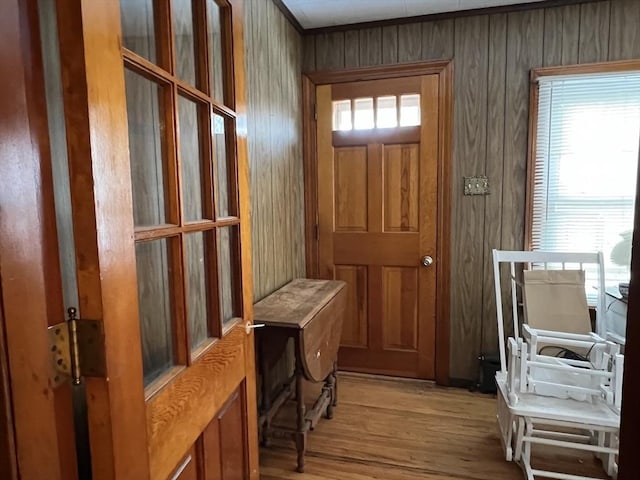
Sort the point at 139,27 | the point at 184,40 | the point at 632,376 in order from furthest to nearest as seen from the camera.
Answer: the point at 184,40
the point at 139,27
the point at 632,376

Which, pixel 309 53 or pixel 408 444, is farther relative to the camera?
pixel 309 53

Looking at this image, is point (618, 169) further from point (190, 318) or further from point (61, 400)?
point (61, 400)

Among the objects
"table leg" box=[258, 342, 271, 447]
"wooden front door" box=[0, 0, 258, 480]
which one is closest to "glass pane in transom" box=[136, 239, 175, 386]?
"wooden front door" box=[0, 0, 258, 480]

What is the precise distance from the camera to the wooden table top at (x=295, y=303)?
185 cm

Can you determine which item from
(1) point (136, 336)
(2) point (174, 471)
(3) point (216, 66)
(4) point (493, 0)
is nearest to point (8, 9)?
(1) point (136, 336)

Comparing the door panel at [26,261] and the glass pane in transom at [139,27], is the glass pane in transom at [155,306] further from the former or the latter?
the glass pane in transom at [139,27]

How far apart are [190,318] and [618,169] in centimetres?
276

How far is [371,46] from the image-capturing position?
2.85 meters

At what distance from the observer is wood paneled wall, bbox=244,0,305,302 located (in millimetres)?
2197

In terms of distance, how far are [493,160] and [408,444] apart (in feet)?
6.18

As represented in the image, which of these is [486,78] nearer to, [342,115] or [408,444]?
[342,115]

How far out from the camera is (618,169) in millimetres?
2559

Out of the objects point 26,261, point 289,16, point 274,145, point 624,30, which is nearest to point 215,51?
point 26,261

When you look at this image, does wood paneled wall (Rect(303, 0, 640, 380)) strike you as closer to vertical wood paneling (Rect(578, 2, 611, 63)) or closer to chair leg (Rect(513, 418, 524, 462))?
vertical wood paneling (Rect(578, 2, 611, 63))
